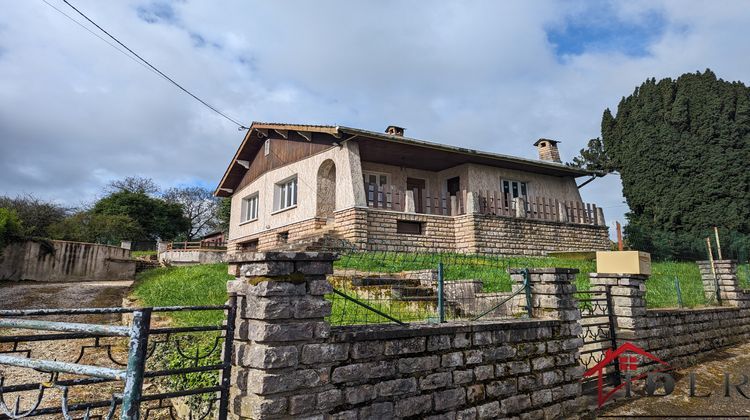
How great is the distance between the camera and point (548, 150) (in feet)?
70.8

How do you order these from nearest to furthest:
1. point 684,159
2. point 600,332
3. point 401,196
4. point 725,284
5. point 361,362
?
point 361,362 → point 600,332 → point 725,284 → point 401,196 → point 684,159

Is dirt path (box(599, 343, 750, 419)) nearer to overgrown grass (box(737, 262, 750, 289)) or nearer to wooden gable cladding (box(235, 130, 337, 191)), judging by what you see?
overgrown grass (box(737, 262, 750, 289))

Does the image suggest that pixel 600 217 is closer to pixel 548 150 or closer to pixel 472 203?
pixel 548 150

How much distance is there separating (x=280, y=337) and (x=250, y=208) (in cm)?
1876

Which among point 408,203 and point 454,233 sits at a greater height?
point 408,203

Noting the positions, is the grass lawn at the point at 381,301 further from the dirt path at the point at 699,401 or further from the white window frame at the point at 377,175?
the white window frame at the point at 377,175

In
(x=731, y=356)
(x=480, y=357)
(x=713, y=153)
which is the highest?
(x=713, y=153)

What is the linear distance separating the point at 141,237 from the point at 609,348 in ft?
107

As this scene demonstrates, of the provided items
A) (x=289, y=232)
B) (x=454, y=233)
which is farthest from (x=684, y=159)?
(x=289, y=232)

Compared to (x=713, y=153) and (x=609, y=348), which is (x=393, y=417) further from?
(x=713, y=153)

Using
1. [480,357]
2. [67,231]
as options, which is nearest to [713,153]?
[480,357]

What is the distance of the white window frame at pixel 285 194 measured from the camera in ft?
56.8

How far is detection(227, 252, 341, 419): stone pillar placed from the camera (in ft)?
10.5

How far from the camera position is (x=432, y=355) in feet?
13.9
